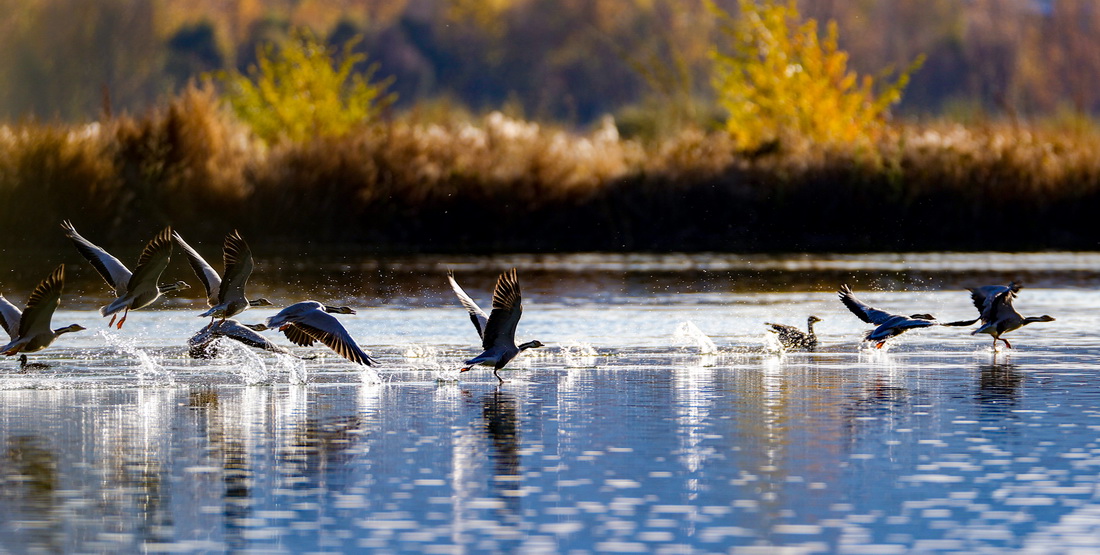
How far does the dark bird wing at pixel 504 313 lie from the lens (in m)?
13.2

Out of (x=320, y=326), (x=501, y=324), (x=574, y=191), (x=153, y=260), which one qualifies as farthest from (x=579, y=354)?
(x=574, y=191)

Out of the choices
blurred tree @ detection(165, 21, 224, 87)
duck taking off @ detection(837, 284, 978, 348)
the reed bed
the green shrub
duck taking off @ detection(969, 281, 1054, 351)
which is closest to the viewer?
duck taking off @ detection(837, 284, 978, 348)

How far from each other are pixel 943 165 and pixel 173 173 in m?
12.6

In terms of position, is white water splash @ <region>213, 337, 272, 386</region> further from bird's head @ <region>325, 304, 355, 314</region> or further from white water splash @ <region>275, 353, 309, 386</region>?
bird's head @ <region>325, 304, 355, 314</region>

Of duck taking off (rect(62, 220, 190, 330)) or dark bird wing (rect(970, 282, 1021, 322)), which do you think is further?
dark bird wing (rect(970, 282, 1021, 322))

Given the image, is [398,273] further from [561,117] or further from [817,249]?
[561,117]

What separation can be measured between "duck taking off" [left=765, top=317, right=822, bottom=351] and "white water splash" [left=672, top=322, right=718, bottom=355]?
1.82 ft

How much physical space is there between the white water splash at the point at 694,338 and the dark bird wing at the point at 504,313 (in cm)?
296

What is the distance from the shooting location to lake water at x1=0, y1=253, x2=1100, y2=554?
8578 mm

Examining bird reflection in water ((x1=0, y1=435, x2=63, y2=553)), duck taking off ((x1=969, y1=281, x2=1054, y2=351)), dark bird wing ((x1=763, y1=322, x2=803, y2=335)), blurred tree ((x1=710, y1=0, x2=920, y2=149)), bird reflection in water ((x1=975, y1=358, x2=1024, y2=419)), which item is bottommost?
bird reflection in water ((x1=0, y1=435, x2=63, y2=553))

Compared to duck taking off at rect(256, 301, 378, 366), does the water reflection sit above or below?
below

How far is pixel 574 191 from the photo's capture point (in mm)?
32906

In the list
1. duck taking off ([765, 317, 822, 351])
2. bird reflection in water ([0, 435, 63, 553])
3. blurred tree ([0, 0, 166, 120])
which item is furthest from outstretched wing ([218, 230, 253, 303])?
blurred tree ([0, 0, 166, 120])

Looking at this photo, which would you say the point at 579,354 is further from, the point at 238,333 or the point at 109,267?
the point at 109,267
